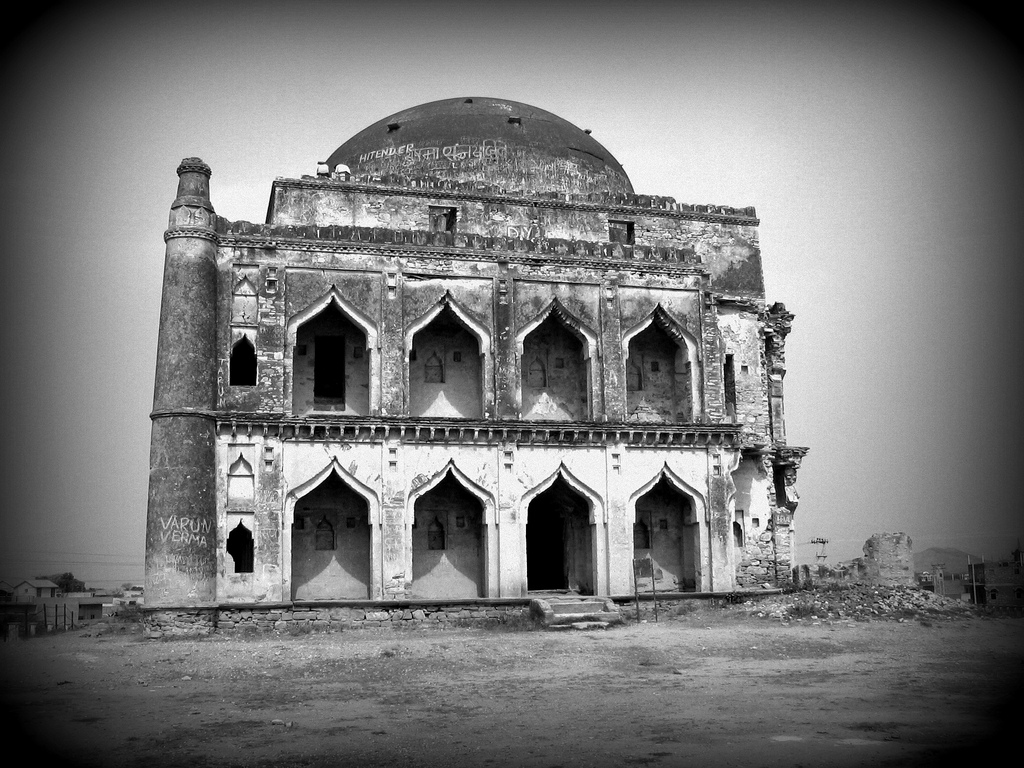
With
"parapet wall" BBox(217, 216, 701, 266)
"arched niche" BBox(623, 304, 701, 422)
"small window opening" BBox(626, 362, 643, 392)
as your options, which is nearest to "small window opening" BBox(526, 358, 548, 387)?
"arched niche" BBox(623, 304, 701, 422)

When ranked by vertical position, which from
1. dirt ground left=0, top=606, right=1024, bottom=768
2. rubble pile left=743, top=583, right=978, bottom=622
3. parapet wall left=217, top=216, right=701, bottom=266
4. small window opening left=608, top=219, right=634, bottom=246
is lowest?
dirt ground left=0, top=606, right=1024, bottom=768

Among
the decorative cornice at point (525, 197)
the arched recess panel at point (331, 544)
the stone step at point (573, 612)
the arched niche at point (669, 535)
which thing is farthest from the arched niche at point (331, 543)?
the decorative cornice at point (525, 197)

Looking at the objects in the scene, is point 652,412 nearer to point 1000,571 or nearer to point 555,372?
point 555,372

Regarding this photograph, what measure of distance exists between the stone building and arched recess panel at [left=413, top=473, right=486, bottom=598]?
0.06 m

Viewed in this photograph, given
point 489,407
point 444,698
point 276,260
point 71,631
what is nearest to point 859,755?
point 444,698

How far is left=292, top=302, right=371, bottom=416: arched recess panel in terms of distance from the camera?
28344mm

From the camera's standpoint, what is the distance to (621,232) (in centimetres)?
3234

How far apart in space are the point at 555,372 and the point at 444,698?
51.8 feet

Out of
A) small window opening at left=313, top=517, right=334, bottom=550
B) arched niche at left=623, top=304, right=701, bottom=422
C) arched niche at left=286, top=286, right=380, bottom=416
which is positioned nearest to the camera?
small window opening at left=313, top=517, right=334, bottom=550

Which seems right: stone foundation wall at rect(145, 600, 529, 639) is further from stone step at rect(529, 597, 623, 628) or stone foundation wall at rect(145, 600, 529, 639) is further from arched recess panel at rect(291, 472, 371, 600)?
arched recess panel at rect(291, 472, 371, 600)

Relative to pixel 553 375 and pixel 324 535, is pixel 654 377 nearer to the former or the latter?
pixel 553 375

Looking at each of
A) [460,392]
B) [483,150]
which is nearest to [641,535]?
[460,392]

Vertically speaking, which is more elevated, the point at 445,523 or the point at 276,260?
the point at 276,260

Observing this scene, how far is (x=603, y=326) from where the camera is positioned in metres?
29.0
